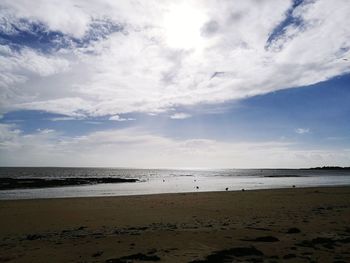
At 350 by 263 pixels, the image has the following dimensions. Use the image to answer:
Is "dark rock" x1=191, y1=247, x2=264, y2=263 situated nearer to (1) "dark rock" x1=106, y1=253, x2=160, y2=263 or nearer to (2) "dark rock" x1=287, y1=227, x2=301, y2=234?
(1) "dark rock" x1=106, y1=253, x2=160, y2=263

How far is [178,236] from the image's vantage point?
11234mm

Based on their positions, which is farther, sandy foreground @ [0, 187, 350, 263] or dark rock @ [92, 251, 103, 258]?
dark rock @ [92, 251, 103, 258]

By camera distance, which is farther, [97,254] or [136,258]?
[97,254]

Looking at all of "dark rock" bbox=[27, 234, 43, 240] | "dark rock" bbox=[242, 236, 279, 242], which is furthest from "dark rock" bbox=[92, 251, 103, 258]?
"dark rock" bbox=[242, 236, 279, 242]

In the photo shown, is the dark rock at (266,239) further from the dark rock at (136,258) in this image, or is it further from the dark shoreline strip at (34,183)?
the dark shoreline strip at (34,183)

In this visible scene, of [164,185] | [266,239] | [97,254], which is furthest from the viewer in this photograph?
[164,185]

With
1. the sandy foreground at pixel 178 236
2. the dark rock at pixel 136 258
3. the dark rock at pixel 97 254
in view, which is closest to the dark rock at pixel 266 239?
the sandy foreground at pixel 178 236

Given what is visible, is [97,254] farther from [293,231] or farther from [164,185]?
[164,185]

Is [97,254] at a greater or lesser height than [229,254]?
lesser

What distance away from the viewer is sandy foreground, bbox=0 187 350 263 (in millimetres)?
8594

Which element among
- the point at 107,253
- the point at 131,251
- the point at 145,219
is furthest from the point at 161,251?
the point at 145,219

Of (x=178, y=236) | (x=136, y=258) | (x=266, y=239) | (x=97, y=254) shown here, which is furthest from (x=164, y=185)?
(x=136, y=258)

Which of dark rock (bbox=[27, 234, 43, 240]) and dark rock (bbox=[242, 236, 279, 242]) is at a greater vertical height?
dark rock (bbox=[242, 236, 279, 242])

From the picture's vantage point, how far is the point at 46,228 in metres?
13.9
